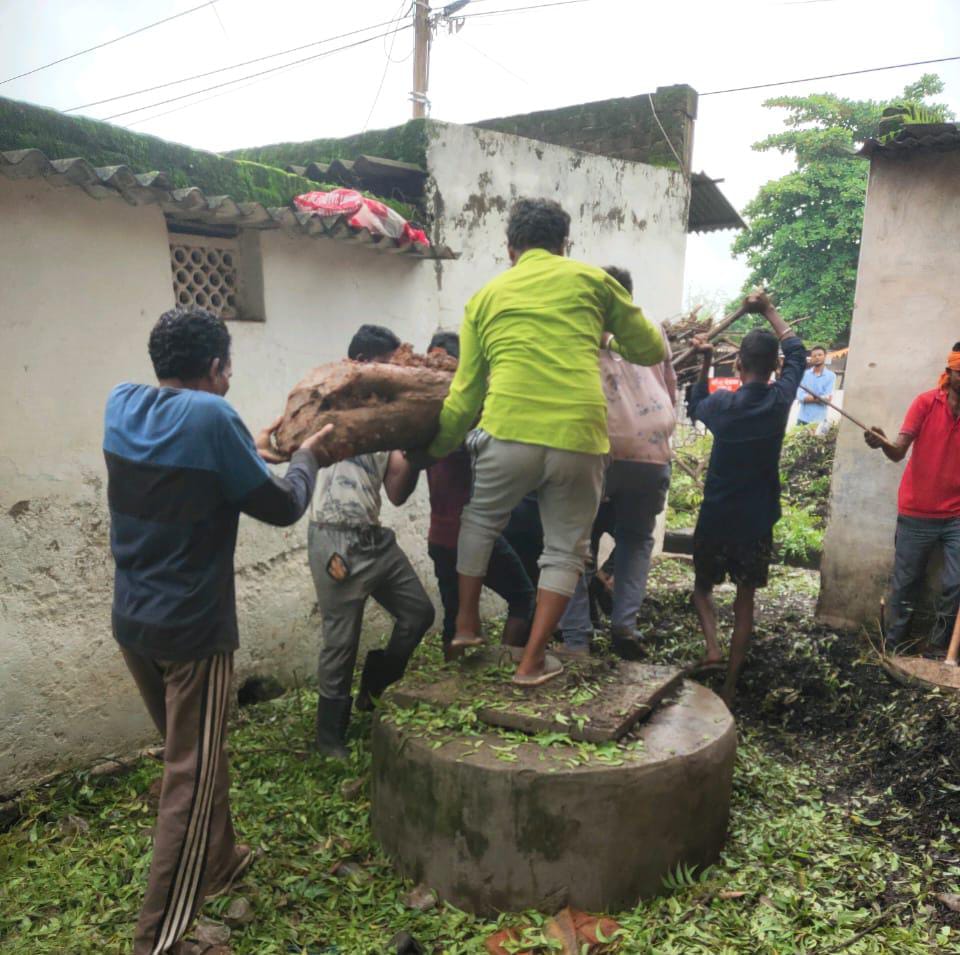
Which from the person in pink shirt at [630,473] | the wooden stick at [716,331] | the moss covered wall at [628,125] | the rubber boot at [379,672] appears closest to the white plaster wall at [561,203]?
the moss covered wall at [628,125]

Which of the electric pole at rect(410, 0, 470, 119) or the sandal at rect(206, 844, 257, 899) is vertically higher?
the electric pole at rect(410, 0, 470, 119)

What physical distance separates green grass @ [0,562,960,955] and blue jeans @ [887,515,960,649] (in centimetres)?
188

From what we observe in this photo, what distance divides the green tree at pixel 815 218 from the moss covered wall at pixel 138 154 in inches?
751

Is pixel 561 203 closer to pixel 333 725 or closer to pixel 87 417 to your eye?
pixel 87 417

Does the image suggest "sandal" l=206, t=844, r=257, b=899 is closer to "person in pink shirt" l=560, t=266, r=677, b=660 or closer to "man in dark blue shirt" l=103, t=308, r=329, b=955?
"man in dark blue shirt" l=103, t=308, r=329, b=955

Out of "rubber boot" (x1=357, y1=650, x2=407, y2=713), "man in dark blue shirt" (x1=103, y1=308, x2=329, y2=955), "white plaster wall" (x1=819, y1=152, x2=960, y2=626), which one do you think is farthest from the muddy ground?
"man in dark blue shirt" (x1=103, y1=308, x2=329, y2=955)

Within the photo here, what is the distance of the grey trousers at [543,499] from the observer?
332cm

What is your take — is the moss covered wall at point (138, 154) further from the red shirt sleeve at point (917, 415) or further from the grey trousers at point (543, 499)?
the red shirt sleeve at point (917, 415)

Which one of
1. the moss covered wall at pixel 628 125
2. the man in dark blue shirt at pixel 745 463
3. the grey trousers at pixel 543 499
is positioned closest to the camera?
the grey trousers at pixel 543 499

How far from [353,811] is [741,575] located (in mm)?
2661

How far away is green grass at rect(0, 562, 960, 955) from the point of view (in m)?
2.89

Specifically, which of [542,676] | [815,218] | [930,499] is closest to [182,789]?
[542,676]

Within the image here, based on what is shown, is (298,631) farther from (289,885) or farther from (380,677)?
(289,885)

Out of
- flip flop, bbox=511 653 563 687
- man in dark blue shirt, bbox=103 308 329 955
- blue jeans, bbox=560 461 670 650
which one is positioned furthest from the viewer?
blue jeans, bbox=560 461 670 650
